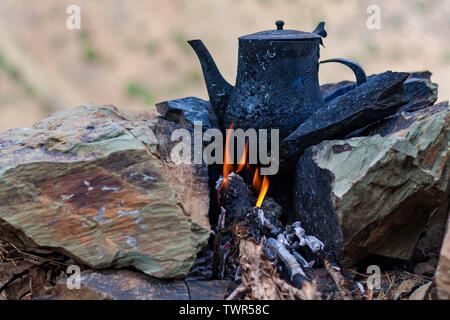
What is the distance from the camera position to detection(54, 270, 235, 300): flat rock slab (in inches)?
51.9

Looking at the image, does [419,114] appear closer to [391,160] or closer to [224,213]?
[391,160]

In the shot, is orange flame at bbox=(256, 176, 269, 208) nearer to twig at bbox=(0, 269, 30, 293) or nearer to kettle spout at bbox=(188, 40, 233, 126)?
kettle spout at bbox=(188, 40, 233, 126)

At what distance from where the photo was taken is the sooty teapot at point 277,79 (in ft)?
6.10

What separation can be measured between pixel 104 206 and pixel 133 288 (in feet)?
0.97

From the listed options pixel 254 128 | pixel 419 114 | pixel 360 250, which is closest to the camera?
pixel 360 250

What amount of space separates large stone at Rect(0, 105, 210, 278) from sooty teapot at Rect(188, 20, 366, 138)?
1.84 feet

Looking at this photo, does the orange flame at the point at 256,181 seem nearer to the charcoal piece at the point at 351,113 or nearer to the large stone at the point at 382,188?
the charcoal piece at the point at 351,113

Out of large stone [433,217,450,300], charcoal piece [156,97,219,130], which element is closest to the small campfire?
large stone [433,217,450,300]

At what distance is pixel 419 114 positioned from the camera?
1.71m

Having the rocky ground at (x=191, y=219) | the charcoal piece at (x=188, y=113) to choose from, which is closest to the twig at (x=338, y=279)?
the rocky ground at (x=191, y=219)

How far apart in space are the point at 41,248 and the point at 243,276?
0.73m

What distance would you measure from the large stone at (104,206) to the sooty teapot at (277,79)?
560mm
